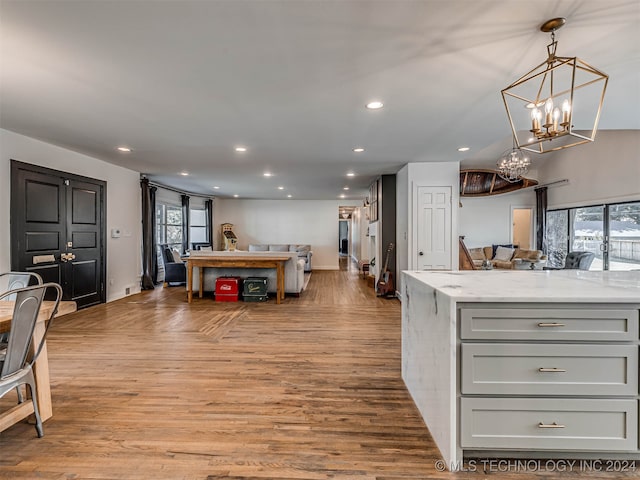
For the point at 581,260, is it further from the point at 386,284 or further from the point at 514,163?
the point at 386,284

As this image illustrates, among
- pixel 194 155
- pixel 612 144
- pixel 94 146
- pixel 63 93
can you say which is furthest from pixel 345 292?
pixel 612 144

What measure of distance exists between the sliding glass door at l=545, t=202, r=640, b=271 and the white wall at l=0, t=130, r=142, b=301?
384 inches

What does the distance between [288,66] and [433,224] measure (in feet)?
13.2

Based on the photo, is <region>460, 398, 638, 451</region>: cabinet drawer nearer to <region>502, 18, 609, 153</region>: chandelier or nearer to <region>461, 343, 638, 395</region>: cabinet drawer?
<region>461, 343, 638, 395</region>: cabinet drawer

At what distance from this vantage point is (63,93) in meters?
2.80

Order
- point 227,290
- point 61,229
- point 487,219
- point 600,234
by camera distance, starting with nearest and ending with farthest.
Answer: point 61,229 < point 227,290 < point 600,234 < point 487,219

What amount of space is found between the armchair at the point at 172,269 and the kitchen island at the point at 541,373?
279 inches

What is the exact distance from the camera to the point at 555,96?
2150 mm

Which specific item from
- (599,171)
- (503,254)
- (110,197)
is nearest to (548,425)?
(110,197)

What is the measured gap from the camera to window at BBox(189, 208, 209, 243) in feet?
33.0

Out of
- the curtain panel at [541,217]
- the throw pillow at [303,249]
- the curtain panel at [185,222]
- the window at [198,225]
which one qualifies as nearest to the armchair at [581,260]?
the curtain panel at [541,217]

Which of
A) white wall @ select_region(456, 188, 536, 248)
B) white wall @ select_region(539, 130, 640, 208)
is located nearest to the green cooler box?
white wall @ select_region(456, 188, 536, 248)

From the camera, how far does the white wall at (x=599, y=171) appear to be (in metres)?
6.05

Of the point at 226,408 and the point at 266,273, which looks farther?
the point at 266,273
